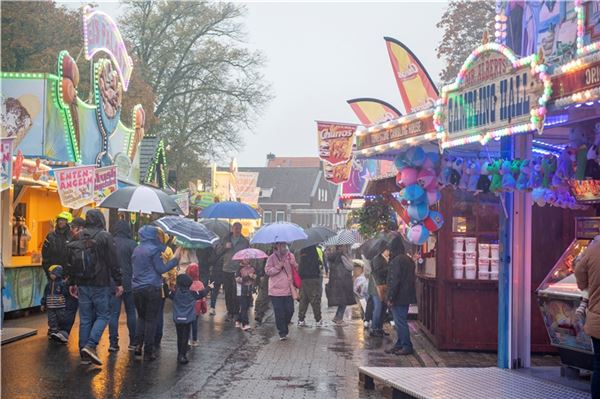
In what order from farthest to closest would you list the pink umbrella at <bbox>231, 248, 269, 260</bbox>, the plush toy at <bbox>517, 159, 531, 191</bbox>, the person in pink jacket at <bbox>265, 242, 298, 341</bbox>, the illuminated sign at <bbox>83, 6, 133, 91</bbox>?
the illuminated sign at <bbox>83, 6, 133, 91</bbox>
the pink umbrella at <bbox>231, 248, 269, 260</bbox>
the person in pink jacket at <bbox>265, 242, 298, 341</bbox>
the plush toy at <bbox>517, 159, 531, 191</bbox>

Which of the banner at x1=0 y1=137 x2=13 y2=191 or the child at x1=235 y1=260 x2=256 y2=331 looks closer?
the banner at x1=0 y1=137 x2=13 y2=191

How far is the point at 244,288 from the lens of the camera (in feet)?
47.0

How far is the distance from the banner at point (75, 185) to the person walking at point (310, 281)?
4318 millimetres

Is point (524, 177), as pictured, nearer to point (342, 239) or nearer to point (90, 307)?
point (90, 307)

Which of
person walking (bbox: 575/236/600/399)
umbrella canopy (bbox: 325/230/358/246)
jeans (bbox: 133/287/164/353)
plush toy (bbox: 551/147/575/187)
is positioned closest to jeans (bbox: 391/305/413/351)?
jeans (bbox: 133/287/164/353)

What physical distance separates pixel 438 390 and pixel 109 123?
1528 centimetres

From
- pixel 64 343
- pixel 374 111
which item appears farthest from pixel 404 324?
pixel 374 111

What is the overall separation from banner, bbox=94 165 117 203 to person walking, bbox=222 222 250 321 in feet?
8.56

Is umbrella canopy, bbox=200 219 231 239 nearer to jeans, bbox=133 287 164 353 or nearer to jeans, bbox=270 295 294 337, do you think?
jeans, bbox=270 295 294 337

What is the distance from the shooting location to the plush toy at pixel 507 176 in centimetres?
868

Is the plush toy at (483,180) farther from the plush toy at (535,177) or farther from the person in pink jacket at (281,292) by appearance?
the person in pink jacket at (281,292)

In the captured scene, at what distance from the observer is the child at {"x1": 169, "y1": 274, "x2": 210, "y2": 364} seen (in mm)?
10461

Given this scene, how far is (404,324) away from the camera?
1171 centimetres

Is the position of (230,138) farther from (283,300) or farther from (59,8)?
(283,300)
